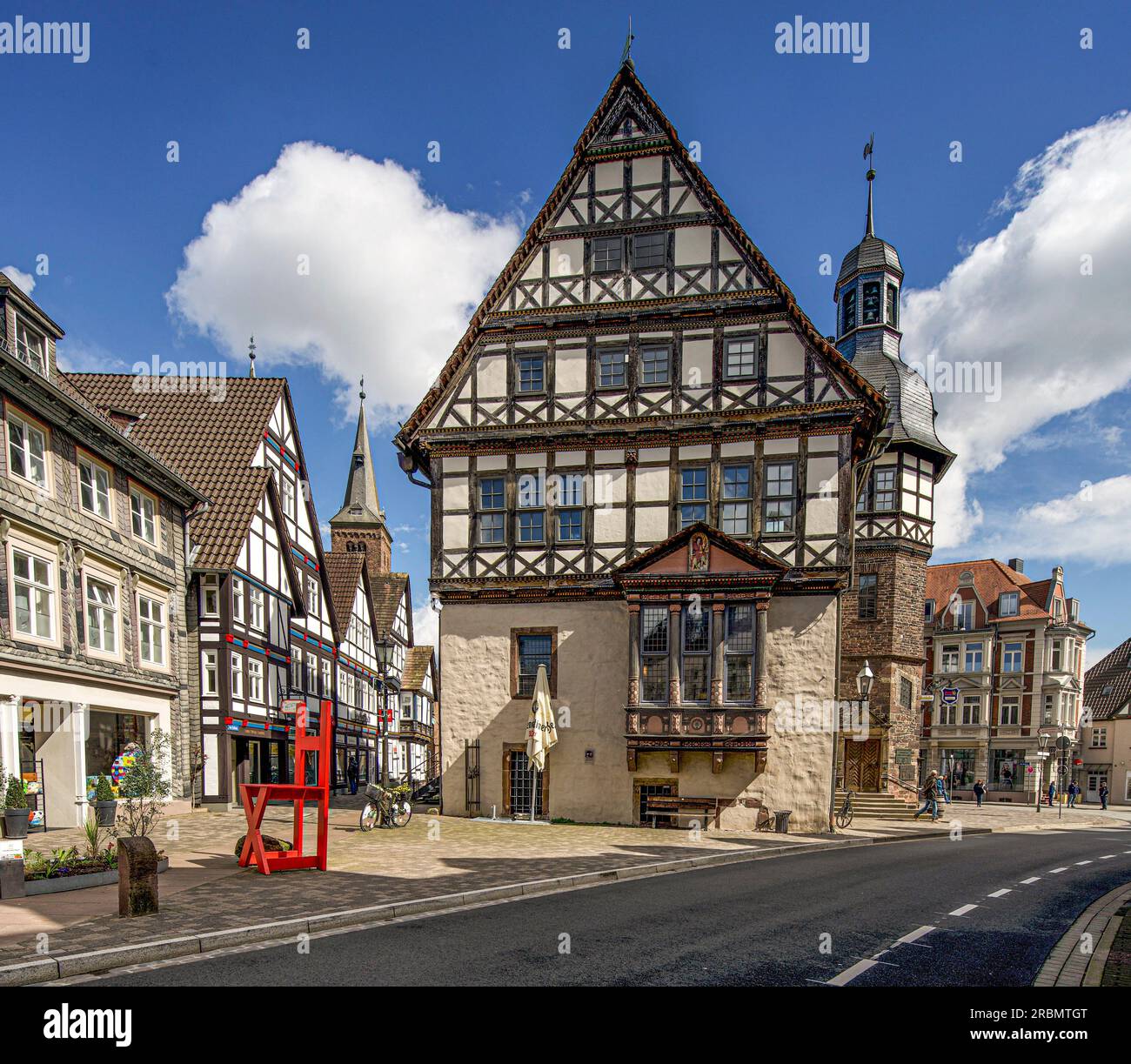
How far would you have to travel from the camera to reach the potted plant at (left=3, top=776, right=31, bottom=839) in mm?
13828

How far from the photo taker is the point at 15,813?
13.9 metres

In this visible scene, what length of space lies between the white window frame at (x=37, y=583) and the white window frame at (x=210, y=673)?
6868mm

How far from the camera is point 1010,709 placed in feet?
160

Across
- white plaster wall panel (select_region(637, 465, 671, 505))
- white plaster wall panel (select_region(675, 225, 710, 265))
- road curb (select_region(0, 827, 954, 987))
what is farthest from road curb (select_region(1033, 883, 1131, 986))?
white plaster wall panel (select_region(675, 225, 710, 265))

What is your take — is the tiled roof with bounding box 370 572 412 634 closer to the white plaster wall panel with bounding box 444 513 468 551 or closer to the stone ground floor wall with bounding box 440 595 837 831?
the white plaster wall panel with bounding box 444 513 468 551

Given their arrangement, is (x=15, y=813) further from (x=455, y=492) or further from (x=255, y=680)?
(x=255, y=680)

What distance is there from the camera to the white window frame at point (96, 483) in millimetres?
19170

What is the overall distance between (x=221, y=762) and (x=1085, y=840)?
82.8 feet

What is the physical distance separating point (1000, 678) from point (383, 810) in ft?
143

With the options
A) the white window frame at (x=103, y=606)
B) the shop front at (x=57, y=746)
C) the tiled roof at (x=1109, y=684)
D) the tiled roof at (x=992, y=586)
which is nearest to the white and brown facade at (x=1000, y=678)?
the tiled roof at (x=992, y=586)

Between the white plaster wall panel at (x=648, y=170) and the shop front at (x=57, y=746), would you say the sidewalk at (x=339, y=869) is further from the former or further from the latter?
the white plaster wall panel at (x=648, y=170)

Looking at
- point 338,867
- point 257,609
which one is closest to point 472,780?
point 338,867

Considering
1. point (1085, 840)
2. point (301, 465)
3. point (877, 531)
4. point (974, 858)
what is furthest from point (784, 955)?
Result: point (301, 465)
